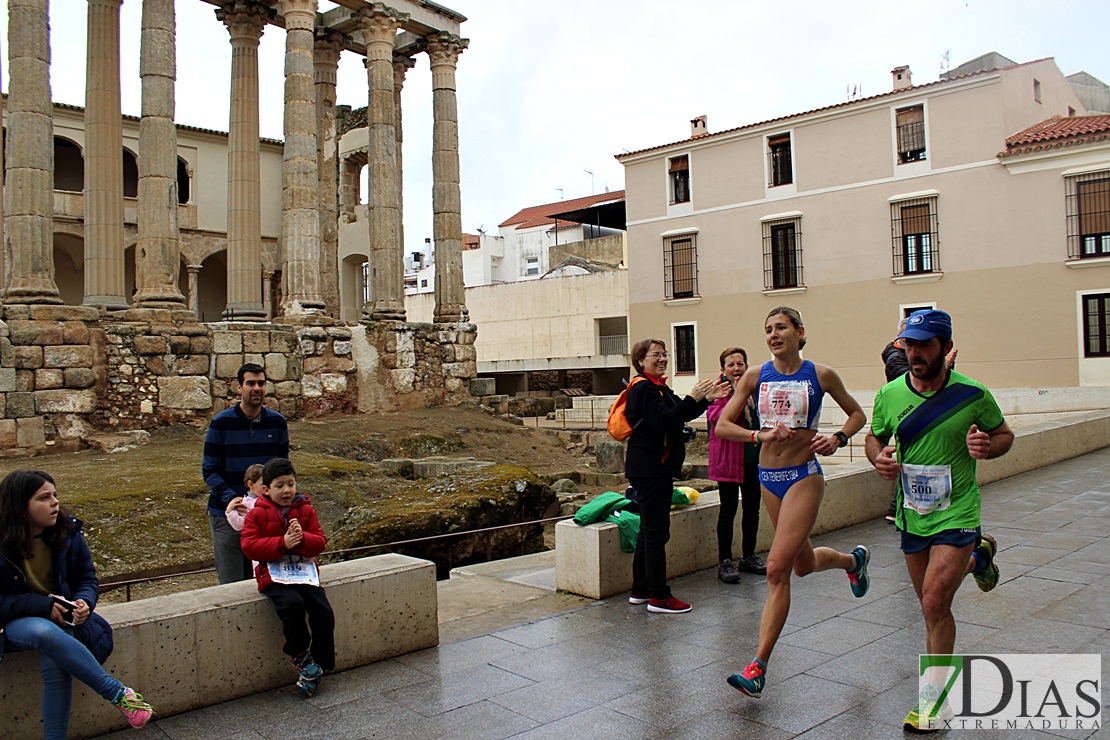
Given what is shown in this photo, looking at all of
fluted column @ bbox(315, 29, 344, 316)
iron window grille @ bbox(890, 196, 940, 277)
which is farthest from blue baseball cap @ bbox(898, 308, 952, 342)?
iron window grille @ bbox(890, 196, 940, 277)

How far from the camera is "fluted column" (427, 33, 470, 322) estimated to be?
68.1 feet

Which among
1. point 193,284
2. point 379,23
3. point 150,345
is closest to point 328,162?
point 379,23

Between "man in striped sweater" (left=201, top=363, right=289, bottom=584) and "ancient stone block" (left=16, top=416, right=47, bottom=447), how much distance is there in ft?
32.0

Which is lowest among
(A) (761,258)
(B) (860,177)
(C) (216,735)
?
(C) (216,735)

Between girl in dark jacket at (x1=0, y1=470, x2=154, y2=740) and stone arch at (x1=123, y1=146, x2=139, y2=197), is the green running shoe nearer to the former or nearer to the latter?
girl in dark jacket at (x1=0, y1=470, x2=154, y2=740)

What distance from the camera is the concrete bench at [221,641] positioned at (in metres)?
3.85

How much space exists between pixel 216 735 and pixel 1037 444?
37.2ft

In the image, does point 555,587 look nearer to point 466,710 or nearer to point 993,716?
point 466,710

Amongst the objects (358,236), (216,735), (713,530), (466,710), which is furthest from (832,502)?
(358,236)

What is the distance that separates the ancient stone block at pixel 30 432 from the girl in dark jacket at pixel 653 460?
11.8 meters

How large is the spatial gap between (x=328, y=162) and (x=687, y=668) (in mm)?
20729

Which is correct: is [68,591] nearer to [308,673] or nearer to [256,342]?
[308,673]

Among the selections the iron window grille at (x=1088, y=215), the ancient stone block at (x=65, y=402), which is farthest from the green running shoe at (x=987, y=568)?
the iron window grille at (x=1088, y=215)

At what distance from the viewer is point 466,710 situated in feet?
13.3
